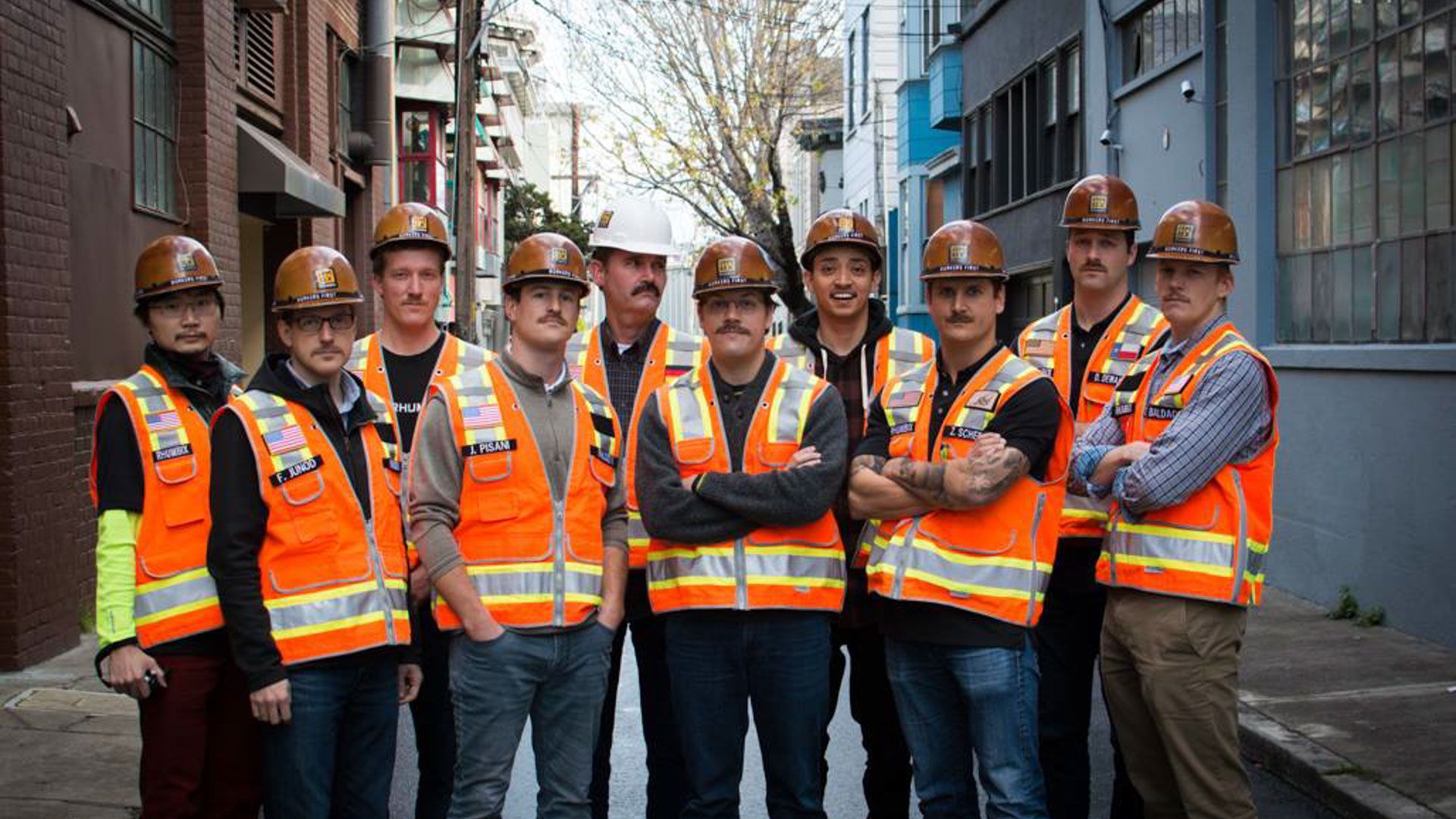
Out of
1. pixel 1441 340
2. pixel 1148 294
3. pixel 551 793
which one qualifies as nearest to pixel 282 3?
pixel 1148 294

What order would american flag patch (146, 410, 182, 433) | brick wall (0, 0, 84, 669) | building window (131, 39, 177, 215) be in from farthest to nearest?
building window (131, 39, 177, 215)
brick wall (0, 0, 84, 669)
american flag patch (146, 410, 182, 433)

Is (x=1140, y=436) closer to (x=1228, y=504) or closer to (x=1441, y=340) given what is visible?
(x=1228, y=504)

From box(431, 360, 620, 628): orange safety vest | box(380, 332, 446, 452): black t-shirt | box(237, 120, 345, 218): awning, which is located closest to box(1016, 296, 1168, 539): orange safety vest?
box(431, 360, 620, 628): orange safety vest

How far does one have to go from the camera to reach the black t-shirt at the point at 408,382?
5754 mm

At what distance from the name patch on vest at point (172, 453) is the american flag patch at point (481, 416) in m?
0.86

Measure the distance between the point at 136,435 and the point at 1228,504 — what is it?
11.3 ft

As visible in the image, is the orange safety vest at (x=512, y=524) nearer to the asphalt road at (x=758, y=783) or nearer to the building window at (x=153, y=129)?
the asphalt road at (x=758, y=783)

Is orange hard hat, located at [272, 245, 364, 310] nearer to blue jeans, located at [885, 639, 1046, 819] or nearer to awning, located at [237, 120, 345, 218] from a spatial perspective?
blue jeans, located at [885, 639, 1046, 819]

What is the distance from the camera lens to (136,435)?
4770 millimetres

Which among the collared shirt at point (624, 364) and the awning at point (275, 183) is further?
the awning at point (275, 183)

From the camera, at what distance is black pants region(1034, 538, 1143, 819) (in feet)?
18.6

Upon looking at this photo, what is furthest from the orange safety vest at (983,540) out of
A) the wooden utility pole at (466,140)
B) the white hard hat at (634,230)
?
the wooden utility pole at (466,140)

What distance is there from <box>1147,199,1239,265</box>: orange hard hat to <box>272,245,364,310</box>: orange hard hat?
2692 millimetres

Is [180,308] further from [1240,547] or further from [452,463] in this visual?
[1240,547]
